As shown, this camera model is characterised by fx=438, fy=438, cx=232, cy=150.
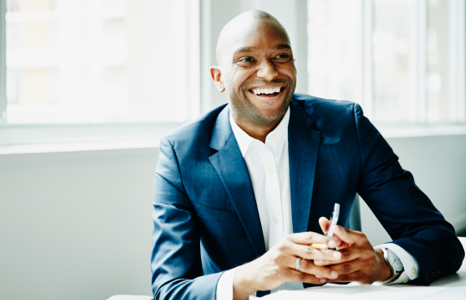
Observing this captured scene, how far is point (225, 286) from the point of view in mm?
1217

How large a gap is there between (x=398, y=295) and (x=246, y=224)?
1.90 ft

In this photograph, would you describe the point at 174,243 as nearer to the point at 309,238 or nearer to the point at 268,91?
the point at 309,238

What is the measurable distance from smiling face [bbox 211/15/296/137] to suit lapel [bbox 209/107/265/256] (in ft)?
0.47

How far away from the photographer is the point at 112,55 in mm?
2373

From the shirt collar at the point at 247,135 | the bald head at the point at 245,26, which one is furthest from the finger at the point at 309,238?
the bald head at the point at 245,26

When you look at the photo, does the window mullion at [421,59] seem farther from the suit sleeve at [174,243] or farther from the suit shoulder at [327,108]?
the suit sleeve at [174,243]

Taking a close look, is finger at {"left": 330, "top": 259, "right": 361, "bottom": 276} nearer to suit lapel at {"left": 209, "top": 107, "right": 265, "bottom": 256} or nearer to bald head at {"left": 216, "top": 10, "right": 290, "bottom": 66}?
suit lapel at {"left": 209, "top": 107, "right": 265, "bottom": 256}

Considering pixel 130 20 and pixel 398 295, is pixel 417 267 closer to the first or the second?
pixel 398 295

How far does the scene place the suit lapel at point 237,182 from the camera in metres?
1.46

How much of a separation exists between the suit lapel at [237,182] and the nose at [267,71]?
0.24 m

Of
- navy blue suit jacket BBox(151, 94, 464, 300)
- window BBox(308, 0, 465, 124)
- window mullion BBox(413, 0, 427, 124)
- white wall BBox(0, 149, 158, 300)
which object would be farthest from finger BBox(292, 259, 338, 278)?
window mullion BBox(413, 0, 427, 124)

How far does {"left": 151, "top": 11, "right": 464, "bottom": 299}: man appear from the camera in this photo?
1.39 meters

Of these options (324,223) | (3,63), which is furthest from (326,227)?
(3,63)

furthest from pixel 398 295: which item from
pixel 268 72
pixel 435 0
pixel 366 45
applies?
pixel 435 0
